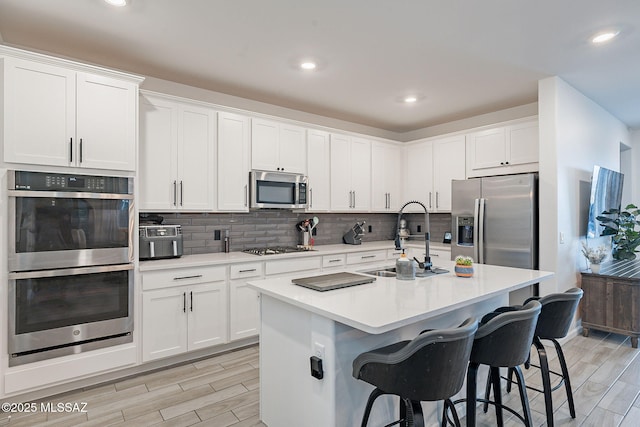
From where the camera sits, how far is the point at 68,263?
257cm

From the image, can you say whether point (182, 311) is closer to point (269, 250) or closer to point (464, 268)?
point (269, 250)

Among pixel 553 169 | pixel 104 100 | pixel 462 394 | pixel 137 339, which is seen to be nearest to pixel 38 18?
pixel 104 100

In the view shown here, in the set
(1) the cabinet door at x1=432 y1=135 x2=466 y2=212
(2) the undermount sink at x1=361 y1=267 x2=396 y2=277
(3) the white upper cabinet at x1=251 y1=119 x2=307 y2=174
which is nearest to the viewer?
(2) the undermount sink at x1=361 y1=267 x2=396 y2=277

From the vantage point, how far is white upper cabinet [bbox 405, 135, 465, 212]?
191 inches

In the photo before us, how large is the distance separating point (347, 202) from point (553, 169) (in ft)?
7.77

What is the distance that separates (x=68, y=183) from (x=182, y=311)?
4.47 ft

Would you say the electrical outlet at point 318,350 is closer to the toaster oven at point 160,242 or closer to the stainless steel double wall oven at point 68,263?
the stainless steel double wall oven at point 68,263

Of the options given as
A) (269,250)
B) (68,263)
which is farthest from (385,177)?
(68,263)

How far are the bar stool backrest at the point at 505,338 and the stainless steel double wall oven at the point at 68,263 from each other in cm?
259

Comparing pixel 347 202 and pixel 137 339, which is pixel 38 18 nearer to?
pixel 137 339

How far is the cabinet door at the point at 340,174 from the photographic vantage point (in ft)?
15.2

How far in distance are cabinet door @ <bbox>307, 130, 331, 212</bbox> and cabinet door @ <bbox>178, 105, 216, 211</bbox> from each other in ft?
4.14

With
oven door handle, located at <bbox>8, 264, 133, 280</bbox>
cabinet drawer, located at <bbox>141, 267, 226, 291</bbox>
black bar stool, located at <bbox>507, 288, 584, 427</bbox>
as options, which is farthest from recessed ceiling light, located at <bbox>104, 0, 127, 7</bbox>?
black bar stool, located at <bbox>507, 288, 584, 427</bbox>

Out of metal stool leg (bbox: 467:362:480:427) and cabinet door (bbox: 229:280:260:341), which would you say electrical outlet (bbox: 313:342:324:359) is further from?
cabinet door (bbox: 229:280:260:341)
